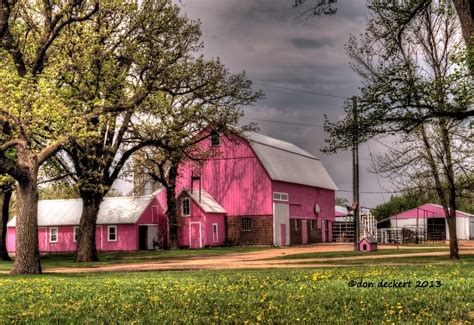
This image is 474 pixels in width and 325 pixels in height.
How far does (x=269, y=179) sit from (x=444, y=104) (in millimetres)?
34473

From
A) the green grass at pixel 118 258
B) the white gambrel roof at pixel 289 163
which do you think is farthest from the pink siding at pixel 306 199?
→ the green grass at pixel 118 258

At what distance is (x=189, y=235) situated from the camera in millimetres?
53062

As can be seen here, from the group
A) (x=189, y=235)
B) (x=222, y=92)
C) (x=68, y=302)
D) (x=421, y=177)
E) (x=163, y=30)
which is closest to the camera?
(x=68, y=302)

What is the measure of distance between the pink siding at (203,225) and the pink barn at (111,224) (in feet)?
10.0

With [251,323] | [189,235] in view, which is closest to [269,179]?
[189,235]

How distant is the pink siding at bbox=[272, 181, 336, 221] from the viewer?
186 ft

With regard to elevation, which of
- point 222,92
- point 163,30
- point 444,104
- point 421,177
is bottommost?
point 421,177

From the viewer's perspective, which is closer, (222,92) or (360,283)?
(360,283)

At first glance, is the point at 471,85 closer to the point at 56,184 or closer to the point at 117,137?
the point at 117,137

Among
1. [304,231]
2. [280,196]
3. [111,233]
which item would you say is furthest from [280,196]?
[111,233]

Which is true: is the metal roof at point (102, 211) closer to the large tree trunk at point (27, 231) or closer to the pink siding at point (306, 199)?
the pink siding at point (306, 199)

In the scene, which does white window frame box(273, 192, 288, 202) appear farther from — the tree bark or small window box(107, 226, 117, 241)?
the tree bark

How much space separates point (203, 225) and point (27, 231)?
96.7 ft

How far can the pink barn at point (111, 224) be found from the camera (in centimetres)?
5419
